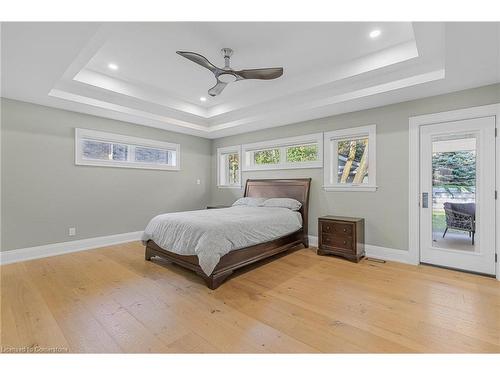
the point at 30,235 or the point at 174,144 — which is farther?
the point at 174,144

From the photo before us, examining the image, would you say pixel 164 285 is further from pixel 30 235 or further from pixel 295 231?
pixel 30 235

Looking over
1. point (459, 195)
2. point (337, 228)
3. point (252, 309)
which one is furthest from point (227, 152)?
point (459, 195)

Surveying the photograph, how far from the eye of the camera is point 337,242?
382cm

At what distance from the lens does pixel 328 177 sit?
14.5 ft

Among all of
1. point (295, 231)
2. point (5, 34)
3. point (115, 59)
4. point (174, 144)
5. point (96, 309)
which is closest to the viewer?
point (5, 34)

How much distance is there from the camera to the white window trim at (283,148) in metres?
4.53

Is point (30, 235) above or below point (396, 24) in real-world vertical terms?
below

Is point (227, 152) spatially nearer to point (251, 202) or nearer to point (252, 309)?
point (251, 202)

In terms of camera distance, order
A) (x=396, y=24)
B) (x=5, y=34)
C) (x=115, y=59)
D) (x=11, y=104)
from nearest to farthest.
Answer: (x=5, y=34)
(x=396, y=24)
(x=115, y=59)
(x=11, y=104)

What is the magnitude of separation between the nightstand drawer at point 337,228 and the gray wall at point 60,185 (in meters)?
3.55

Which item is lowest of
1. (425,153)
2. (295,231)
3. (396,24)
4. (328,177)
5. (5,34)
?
(295,231)

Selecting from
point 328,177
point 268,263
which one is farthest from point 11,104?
point 328,177

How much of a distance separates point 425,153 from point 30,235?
6.06 meters

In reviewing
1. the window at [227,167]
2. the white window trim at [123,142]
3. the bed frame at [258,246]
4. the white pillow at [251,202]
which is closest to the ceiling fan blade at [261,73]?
the bed frame at [258,246]
